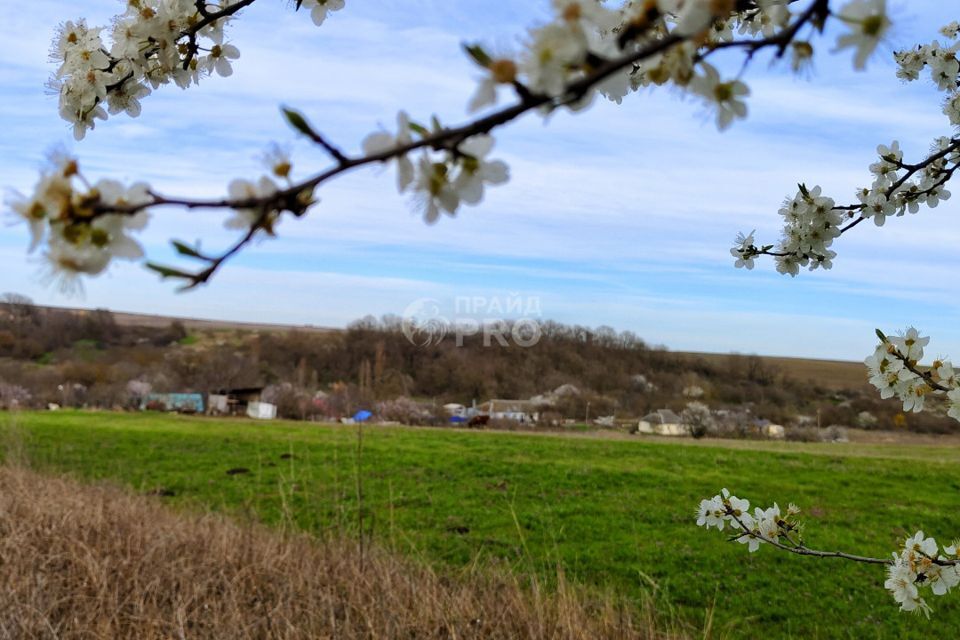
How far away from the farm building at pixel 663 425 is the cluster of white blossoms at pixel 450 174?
2046 centimetres

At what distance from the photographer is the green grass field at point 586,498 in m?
5.96

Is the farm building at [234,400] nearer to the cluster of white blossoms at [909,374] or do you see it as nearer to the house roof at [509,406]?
the house roof at [509,406]

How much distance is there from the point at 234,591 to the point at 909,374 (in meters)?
3.46

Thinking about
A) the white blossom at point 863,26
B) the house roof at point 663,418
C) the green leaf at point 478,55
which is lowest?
the house roof at point 663,418

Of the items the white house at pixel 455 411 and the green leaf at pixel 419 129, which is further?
the white house at pixel 455 411

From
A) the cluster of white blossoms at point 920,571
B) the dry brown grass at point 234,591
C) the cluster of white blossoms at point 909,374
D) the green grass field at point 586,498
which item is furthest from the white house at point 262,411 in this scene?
the cluster of white blossoms at point 909,374

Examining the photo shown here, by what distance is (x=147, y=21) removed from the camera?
5.60ft

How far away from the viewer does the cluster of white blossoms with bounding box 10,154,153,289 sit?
0.81 meters

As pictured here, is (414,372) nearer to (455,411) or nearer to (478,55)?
(455,411)

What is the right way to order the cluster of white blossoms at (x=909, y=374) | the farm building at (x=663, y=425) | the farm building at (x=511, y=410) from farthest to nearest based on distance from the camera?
the farm building at (x=511, y=410) → the farm building at (x=663, y=425) → the cluster of white blossoms at (x=909, y=374)

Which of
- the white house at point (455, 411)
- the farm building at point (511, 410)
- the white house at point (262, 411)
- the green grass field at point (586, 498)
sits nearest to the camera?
the green grass field at point (586, 498)

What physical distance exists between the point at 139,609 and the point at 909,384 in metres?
3.64

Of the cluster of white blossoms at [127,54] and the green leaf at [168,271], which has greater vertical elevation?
the cluster of white blossoms at [127,54]

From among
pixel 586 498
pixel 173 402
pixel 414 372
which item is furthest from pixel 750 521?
pixel 414 372
